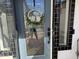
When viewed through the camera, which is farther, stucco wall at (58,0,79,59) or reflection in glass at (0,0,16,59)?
stucco wall at (58,0,79,59)

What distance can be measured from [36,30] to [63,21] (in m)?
0.43

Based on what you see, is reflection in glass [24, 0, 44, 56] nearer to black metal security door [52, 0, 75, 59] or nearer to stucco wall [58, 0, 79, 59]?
black metal security door [52, 0, 75, 59]

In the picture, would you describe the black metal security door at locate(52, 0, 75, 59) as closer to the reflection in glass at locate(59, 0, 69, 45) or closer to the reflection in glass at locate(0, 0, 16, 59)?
the reflection in glass at locate(59, 0, 69, 45)

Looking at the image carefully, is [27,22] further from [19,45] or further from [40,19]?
[19,45]

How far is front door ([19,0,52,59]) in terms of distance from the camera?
6.77ft

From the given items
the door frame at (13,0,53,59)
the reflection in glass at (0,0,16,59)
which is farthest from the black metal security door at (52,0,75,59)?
the reflection in glass at (0,0,16,59)

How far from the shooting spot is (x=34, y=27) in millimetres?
2152

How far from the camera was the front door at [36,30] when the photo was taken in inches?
81.2

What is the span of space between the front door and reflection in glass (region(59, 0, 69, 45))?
19 cm

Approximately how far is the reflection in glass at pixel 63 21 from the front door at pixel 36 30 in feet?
0.62

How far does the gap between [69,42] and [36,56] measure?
57 cm

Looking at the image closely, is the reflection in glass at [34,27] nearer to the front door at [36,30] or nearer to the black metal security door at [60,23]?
the front door at [36,30]

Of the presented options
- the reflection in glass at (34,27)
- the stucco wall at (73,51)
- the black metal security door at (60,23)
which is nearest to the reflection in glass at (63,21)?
the black metal security door at (60,23)

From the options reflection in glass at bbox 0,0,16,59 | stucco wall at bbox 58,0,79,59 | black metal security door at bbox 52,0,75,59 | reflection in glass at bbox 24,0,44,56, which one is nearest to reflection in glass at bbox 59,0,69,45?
black metal security door at bbox 52,0,75,59
